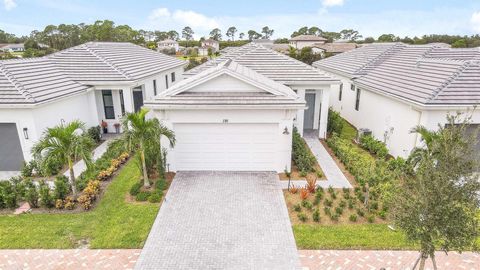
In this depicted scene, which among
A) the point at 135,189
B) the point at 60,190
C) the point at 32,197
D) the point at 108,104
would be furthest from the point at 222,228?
the point at 108,104

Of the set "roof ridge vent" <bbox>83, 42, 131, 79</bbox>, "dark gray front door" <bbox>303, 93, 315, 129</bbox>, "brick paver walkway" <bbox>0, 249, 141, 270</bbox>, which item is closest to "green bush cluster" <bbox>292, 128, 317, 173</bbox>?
"dark gray front door" <bbox>303, 93, 315, 129</bbox>

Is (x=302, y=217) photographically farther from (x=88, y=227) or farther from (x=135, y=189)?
(x=88, y=227)

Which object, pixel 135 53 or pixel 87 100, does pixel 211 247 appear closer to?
pixel 87 100

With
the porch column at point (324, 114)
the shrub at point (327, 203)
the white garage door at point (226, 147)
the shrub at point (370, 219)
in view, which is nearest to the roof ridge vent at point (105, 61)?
the white garage door at point (226, 147)

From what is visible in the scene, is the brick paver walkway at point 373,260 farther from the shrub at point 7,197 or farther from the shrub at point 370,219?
the shrub at point 7,197

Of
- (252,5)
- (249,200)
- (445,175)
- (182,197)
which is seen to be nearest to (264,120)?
(249,200)

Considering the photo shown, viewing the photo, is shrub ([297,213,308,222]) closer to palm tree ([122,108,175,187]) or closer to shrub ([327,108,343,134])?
palm tree ([122,108,175,187])

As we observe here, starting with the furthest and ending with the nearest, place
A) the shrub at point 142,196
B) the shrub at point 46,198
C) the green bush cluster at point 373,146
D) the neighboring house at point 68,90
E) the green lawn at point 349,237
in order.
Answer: the green bush cluster at point 373,146, the neighboring house at point 68,90, the shrub at point 142,196, the shrub at point 46,198, the green lawn at point 349,237
